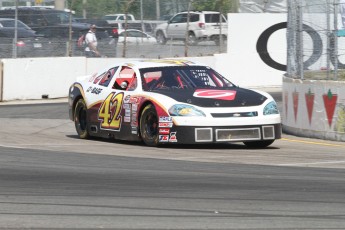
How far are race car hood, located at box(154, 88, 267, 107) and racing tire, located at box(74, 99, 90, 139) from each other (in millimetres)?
2142

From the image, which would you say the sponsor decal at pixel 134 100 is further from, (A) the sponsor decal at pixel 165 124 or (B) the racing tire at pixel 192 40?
(B) the racing tire at pixel 192 40

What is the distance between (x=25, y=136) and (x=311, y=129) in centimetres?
470

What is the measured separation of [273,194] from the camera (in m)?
9.24

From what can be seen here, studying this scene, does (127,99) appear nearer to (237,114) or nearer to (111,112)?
(111,112)

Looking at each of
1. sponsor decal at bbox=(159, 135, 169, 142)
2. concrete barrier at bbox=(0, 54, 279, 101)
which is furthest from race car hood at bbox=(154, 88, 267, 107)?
concrete barrier at bbox=(0, 54, 279, 101)

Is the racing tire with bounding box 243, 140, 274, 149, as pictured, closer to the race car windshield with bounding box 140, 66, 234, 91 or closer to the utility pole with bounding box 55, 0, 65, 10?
the race car windshield with bounding box 140, 66, 234, 91

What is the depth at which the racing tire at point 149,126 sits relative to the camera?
14367 millimetres

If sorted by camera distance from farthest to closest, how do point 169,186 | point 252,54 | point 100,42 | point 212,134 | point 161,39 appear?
1. point 161,39
2. point 252,54
3. point 100,42
4. point 212,134
5. point 169,186

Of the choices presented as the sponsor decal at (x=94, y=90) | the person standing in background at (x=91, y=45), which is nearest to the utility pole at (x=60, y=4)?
the person standing in background at (x=91, y=45)

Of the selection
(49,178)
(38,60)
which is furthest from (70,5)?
(49,178)

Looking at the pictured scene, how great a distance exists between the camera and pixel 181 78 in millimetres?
15062

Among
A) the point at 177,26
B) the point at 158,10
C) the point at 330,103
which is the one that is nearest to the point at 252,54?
the point at 177,26

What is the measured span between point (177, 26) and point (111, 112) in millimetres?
13970

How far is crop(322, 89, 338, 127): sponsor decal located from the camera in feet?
51.6
